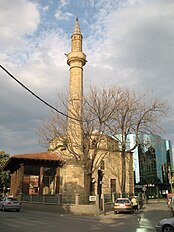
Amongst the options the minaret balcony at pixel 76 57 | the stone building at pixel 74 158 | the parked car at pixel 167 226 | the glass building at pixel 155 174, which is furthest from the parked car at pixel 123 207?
the glass building at pixel 155 174

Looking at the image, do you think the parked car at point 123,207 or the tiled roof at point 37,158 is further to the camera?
the tiled roof at point 37,158

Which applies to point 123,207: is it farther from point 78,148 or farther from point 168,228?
point 168,228

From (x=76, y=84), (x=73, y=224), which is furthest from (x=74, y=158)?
(x=73, y=224)

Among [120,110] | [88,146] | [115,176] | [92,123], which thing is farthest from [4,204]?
[115,176]

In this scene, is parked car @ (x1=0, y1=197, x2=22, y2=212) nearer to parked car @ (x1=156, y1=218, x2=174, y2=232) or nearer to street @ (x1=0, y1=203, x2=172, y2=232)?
street @ (x1=0, y1=203, x2=172, y2=232)

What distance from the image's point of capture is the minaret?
1049 inches

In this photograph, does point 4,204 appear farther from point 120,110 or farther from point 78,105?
point 120,110

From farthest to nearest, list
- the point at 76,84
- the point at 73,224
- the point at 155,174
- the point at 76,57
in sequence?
the point at 155,174 < the point at 76,57 < the point at 76,84 < the point at 73,224

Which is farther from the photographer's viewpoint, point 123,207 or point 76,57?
point 76,57

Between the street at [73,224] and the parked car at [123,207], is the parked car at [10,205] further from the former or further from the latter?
the parked car at [123,207]

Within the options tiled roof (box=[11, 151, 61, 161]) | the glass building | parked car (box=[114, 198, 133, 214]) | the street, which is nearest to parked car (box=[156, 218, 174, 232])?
the street

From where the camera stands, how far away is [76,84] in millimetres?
33031

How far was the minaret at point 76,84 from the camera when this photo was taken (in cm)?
2666

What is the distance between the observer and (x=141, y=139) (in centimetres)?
3061
